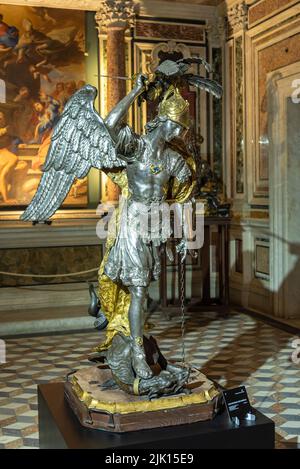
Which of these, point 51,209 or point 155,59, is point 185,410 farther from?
point 155,59

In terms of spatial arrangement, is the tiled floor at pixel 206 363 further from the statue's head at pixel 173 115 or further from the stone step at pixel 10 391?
the statue's head at pixel 173 115

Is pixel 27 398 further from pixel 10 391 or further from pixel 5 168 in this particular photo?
pixel 5 168

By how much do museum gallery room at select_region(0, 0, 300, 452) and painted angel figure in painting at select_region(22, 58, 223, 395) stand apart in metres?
0.01

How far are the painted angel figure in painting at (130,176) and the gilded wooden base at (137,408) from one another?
12 cm

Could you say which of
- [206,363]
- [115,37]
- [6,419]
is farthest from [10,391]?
[115,37]

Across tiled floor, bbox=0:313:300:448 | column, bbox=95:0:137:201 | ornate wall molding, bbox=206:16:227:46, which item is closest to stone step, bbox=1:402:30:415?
tiled floor, bbox=0:313:300:448

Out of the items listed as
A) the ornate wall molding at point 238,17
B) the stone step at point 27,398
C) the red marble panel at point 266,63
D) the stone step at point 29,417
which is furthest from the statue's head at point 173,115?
the ornate wall molding at point 238,17

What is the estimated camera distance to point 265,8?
32.0ft

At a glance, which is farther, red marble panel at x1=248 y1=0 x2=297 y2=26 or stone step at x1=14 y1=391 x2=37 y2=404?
red marble panel at x1=248 y1=0 x2=297 y2=26

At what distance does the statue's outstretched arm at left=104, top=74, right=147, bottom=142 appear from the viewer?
155 inches

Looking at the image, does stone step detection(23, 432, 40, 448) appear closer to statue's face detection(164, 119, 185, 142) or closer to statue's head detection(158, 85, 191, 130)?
statue's face detection(164, 119, 185, 142)

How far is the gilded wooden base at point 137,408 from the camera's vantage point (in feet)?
12.1

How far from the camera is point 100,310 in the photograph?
4707 millimetres

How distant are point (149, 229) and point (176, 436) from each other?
1.40 m
